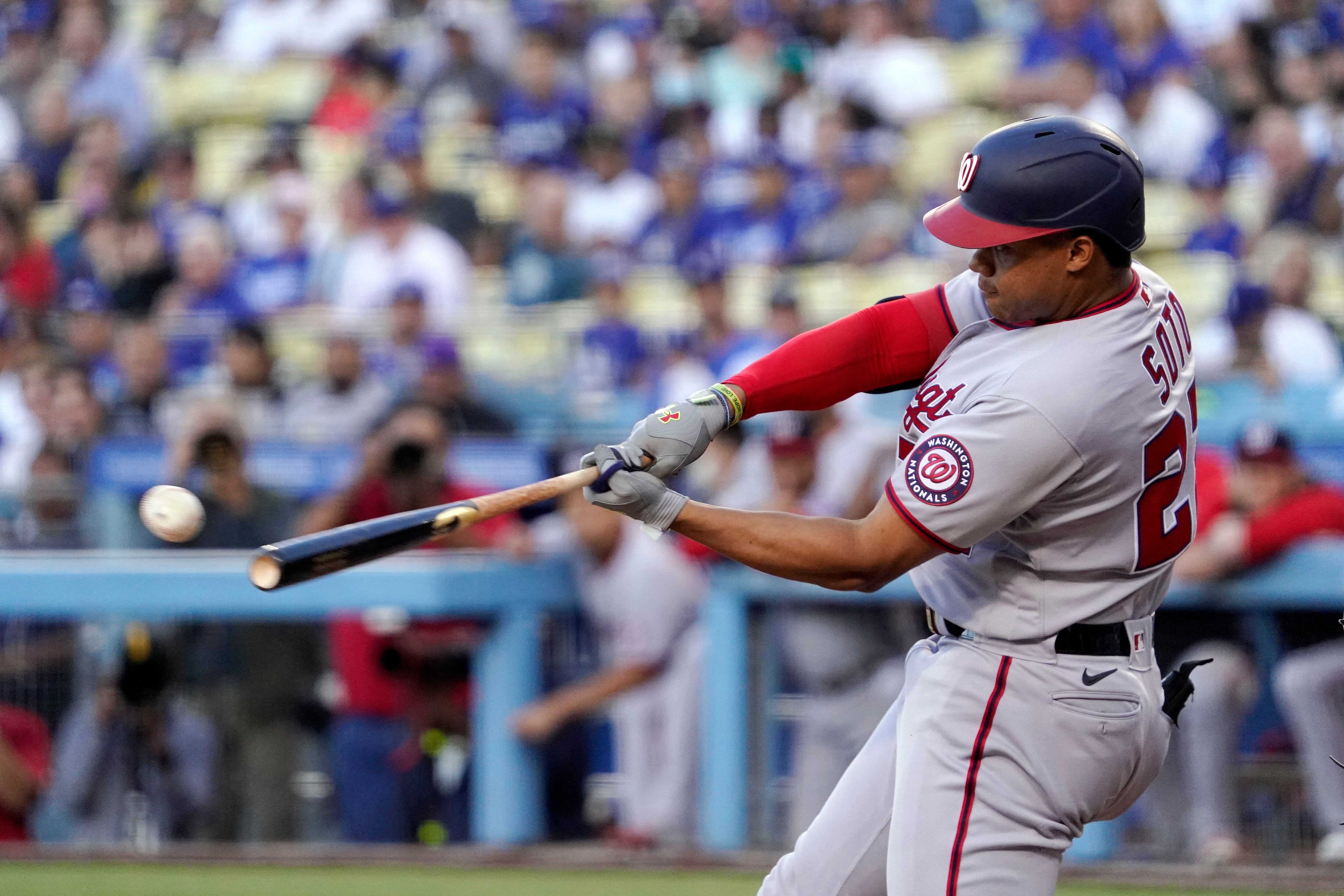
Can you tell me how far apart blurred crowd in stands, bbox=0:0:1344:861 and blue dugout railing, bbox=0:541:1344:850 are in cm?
7

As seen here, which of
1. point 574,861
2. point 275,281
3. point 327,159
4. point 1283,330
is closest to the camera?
point 574,861

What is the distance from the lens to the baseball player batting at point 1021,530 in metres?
2.38

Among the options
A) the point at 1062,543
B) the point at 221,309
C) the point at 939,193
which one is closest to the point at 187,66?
the point at 221,309

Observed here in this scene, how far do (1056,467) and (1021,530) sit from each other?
16cm

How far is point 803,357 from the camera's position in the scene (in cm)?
286

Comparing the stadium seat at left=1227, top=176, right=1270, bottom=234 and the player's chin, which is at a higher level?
the stadium seat at left=1227, top=176, right=1270, bottom=234

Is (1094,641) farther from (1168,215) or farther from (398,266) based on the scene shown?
(398,266)

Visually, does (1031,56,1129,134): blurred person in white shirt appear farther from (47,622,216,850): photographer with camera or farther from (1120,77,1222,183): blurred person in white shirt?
(47,622,216,850): photographer with camera

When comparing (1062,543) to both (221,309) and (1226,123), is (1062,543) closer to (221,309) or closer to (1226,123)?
(1226,123)

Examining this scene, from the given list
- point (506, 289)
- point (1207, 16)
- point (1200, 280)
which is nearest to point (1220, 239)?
point (1200, 280)

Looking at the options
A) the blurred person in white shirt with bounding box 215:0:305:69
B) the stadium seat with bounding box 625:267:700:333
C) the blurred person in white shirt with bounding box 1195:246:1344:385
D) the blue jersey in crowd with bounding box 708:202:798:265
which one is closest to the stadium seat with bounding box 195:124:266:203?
the blurred person in white shirt with bounding box 215:0:305:69

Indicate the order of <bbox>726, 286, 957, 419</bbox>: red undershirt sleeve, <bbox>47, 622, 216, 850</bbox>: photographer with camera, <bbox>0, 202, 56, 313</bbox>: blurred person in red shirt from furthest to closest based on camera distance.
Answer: <bbox>0, 202, 56, 313</bbox>: blurred person in red shirt
<bbox>47, 622, 216, 850</bbox>: photographer with camera
<bbox>726, 286, 957, 419</bbox>: red undershirt sleeve

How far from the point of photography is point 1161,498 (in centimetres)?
251

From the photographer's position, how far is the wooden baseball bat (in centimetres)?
240
